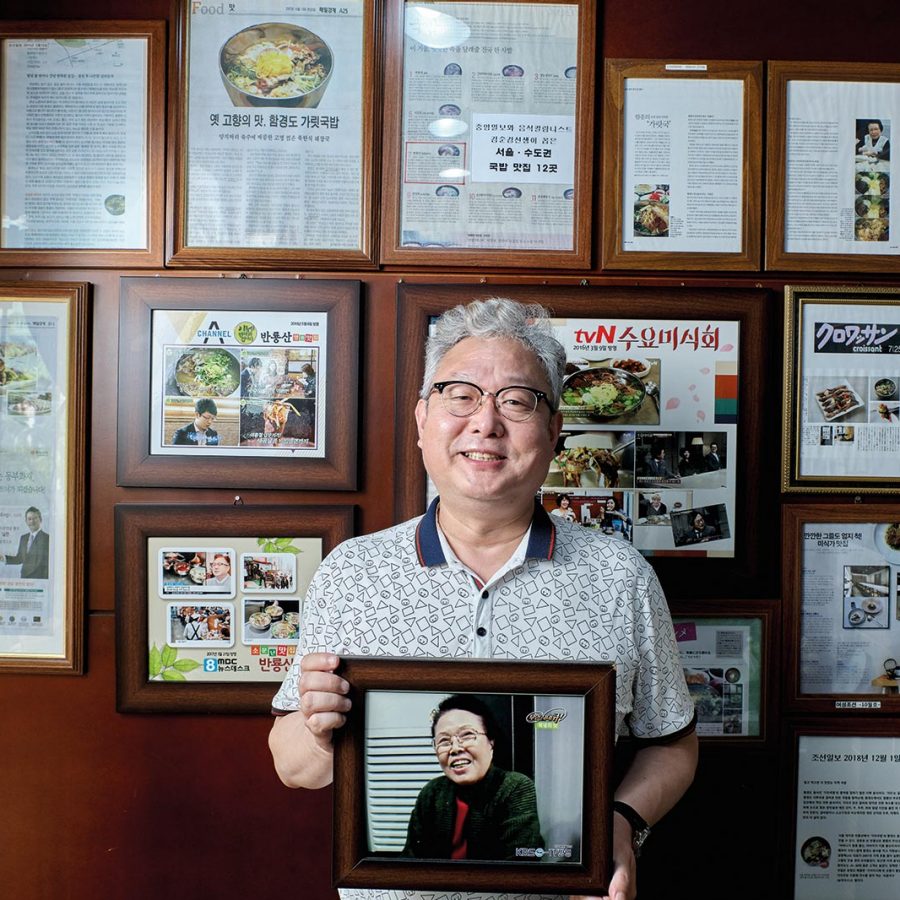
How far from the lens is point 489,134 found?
6.44ft

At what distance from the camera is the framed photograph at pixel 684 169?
197 cm

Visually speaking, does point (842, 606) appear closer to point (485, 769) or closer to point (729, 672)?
point (729, 672)

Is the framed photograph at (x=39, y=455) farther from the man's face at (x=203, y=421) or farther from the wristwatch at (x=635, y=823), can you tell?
the wristwatch at (x=635, y=823)

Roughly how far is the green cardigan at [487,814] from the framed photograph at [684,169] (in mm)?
1272

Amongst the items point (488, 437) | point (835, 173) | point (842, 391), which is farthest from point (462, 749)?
point (835, 173)

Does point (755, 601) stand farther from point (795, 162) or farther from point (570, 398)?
point (795, 162)

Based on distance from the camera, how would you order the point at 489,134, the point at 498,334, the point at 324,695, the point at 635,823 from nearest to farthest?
the point at 324,695, the point at 635,823, the point at 498,334, the point at 489,134

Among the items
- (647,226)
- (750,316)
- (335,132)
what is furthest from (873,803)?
(335,132)

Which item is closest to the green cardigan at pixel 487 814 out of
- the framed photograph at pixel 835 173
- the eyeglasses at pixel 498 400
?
the eyeglasses at pixel 498 400

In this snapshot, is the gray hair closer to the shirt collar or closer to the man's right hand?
the shirt collar

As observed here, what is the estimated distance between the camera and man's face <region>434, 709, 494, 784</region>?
1.17 meters

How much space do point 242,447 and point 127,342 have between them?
0.39 metres

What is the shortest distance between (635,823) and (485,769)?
1.11 feet

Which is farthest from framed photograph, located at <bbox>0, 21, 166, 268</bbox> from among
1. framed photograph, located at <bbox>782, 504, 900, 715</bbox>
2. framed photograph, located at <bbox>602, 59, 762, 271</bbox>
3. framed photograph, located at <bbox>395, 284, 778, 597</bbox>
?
framed photograph, located at <bbox>782, 504, 900, 715</bbox>
